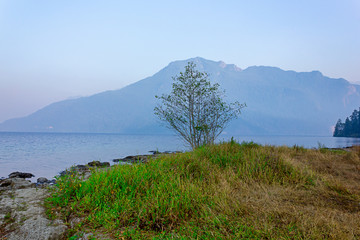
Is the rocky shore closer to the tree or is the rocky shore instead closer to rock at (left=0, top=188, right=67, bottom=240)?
rock at (left=0, top=188, right=67, bottom=240)

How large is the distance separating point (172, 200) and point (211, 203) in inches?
32.3

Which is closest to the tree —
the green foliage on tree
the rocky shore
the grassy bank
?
the grassy bank

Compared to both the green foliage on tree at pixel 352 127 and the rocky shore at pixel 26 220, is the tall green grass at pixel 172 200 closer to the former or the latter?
the rocky shore at pixel 26 220

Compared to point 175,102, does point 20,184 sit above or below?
below

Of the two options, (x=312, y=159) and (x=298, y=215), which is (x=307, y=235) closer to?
(x=298, y=215)

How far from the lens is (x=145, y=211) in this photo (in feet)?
14.0

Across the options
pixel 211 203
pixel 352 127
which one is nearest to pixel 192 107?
pixel 211 203

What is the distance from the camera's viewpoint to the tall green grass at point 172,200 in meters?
3.77

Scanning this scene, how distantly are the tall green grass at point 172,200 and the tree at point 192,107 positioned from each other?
→ 7.66 m

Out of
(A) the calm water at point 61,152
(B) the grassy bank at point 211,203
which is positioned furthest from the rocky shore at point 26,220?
(A) the calm water at point 61,152

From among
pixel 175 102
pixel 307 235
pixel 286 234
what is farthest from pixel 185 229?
pixel 175 102

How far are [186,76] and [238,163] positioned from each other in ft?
29.9

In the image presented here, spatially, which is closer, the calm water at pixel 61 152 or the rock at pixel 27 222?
the rock at pixel 27 222

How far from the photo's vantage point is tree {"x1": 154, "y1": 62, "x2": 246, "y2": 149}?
15055 mm
